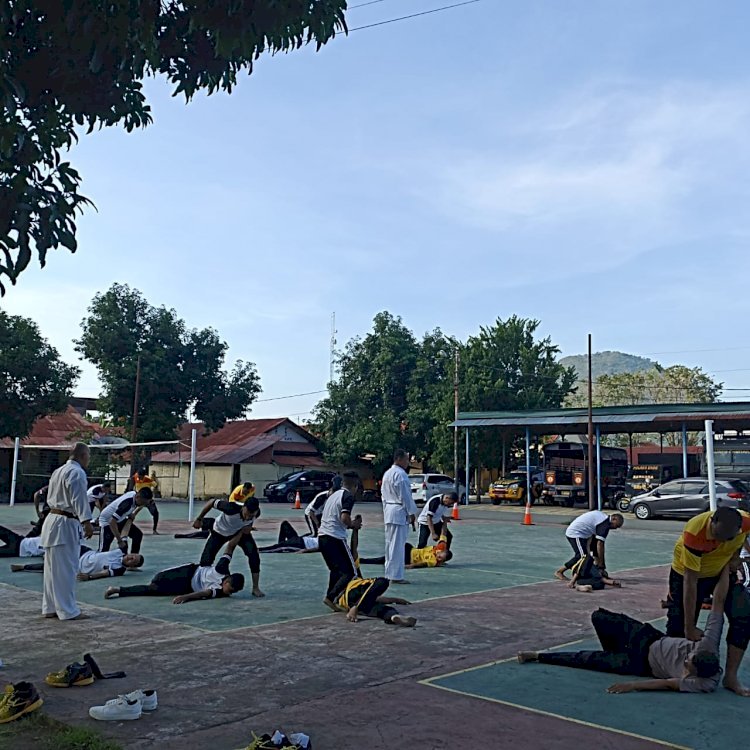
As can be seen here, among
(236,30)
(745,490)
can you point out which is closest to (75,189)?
(236,30)

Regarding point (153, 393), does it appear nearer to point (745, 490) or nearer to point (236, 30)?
point (745, 490)

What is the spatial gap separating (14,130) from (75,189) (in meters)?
0.51

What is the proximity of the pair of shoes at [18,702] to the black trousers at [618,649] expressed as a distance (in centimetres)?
423

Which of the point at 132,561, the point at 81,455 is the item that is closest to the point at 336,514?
the point at 81,455

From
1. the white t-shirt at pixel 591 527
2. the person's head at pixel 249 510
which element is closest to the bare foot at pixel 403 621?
the person's head at pixel 249 510

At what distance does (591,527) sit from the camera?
12328mm

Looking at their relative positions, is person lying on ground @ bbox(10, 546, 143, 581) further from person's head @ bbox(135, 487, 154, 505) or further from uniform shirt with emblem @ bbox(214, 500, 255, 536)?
uniform shirt with emblem @ bbox(214, 500, 255, 536)

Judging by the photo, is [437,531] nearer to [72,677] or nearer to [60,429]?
[72,677]

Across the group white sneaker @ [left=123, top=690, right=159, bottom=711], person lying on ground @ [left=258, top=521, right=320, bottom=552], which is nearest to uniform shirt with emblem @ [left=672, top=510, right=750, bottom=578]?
white sneaker @ [left=123, top=690, right=159, bottom=711]

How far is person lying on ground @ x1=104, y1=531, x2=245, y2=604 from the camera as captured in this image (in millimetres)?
10836

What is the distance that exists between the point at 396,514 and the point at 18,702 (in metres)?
7.27

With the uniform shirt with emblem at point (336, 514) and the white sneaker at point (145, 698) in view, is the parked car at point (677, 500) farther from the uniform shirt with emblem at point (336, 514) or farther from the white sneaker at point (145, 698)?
the white sneaker at point (145, 698)

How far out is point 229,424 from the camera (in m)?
56.2

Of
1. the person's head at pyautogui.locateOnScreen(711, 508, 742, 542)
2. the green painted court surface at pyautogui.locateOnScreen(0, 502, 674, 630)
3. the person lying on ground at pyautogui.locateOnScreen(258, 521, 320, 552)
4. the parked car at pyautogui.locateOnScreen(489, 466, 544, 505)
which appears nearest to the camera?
the person's head at pyautogui.locateOnScreen(711, 508, 742, 542)
